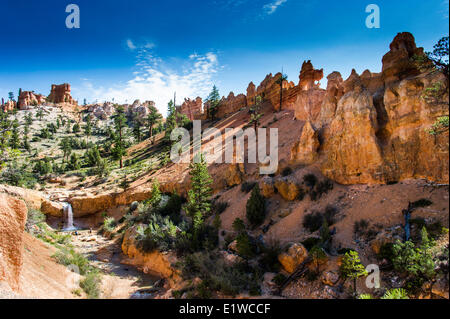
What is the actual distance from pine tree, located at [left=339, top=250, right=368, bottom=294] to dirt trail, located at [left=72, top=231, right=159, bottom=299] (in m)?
10.8

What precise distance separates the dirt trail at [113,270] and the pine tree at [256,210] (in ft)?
27.0

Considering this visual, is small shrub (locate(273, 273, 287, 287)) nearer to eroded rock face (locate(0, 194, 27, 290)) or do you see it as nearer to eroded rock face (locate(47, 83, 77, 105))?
eroded rock face (locate(0, 194, 27, 290))

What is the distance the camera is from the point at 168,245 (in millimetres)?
17109

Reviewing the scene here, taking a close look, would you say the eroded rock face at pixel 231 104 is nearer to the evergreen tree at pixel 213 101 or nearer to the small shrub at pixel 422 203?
the evergreen tree at pixel 213 101

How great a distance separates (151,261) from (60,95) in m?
129

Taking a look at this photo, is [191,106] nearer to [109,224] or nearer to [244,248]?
[109,224]

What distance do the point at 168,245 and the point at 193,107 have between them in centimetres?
7411

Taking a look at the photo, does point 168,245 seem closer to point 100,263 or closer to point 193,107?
point 100,263

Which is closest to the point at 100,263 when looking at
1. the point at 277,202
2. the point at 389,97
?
the point at 277,202

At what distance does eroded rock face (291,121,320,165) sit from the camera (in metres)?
18.5

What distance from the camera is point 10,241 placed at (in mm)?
7109

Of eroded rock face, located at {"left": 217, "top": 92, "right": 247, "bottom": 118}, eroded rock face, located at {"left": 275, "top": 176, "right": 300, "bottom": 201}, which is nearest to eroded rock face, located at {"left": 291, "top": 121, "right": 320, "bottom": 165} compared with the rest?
eroded rock face, located at {"left": 275, "top": 176, "right": 300, "bottom": 201}

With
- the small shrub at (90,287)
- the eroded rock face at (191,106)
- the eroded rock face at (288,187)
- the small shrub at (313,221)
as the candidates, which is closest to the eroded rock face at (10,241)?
the small shrub at (90,287)

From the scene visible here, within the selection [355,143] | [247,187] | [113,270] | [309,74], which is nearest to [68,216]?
[113,270]
